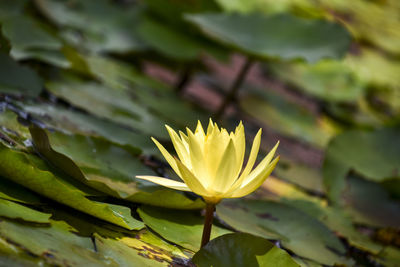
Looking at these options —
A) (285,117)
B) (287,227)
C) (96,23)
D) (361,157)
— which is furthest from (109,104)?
(285,117)

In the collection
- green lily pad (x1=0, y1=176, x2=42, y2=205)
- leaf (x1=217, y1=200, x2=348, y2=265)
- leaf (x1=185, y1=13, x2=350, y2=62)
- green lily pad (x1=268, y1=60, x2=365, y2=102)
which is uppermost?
leaf (x1=185, y1=13, x2=350, y2=62)

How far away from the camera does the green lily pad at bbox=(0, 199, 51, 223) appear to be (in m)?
0.75

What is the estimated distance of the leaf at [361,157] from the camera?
161 cm

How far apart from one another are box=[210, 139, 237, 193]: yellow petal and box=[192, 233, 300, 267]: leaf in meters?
0.08

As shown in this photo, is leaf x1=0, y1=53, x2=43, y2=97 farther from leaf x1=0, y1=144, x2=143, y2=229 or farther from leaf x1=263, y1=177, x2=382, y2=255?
leaf x1=263, y1=177, x2=382, y2=255

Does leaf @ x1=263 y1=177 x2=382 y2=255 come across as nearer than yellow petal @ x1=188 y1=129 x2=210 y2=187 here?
No

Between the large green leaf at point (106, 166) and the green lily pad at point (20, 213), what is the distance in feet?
0.41

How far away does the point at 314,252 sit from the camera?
111 centimetres

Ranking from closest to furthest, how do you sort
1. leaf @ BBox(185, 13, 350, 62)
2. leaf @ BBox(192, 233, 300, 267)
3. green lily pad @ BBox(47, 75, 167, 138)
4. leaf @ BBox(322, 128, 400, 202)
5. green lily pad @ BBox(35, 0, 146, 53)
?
1. leaf @ BBox(192, 233, 300, 267)
2. green lily pad @ BBox(47, 75, 167, 138)
3. leaf @ BBox(322, 128, 400, 202)
4. leaf @ BBox(185, 13, 350, 62)
5. green lily pad @ BBox(35, 0, 146, 53)

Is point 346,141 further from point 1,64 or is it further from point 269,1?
point 269,1

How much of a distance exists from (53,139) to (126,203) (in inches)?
9.0

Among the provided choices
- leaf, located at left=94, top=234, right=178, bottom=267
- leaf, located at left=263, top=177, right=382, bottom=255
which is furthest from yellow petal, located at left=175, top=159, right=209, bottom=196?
leaf, located at left=263, top=177, right=382, bottom=255

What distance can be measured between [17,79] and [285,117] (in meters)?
1.44

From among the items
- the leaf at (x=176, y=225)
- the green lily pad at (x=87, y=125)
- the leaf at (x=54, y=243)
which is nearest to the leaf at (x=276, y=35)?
the green lily pad at (x=87, y=125)
